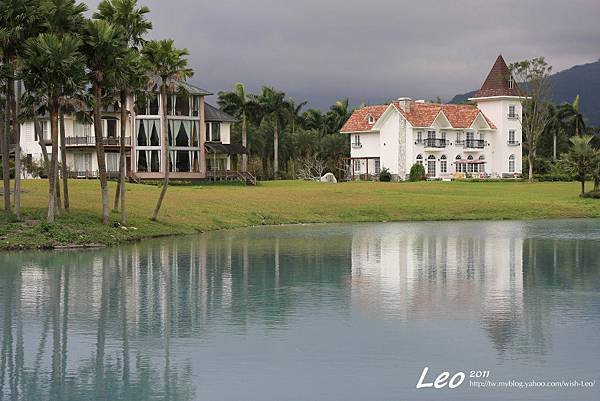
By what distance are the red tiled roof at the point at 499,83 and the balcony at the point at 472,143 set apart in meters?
7.20

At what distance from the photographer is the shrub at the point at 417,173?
106 m

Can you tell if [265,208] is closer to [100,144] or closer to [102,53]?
[100,144]

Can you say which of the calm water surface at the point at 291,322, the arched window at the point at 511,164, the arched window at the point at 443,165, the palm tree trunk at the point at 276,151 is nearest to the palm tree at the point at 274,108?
the palm tree trunk at the point at 276,151

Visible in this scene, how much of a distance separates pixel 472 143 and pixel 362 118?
13.8 metres

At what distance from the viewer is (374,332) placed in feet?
74.8

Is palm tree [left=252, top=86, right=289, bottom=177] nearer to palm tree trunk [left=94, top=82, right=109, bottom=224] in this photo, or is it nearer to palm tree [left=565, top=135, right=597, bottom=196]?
palm tree [left=565, top=135, right=597, bottom=196]

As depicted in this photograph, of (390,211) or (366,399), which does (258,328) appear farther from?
(390,211)

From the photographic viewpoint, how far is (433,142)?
371 ft

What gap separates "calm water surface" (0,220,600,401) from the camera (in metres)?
18.4

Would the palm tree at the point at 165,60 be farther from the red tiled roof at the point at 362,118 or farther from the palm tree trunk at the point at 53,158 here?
the red tiled roof at the point at 362,118

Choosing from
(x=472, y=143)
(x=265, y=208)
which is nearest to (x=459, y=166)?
(x=472, y=143)

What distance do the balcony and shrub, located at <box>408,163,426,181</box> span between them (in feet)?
34.8

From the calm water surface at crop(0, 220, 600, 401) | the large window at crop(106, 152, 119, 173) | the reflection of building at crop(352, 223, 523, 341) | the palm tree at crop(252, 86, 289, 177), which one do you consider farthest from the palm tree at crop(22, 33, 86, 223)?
the palm tree at crop(252, 86, 289, 177)

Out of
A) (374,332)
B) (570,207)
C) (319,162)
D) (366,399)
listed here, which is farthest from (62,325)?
(319,162)
